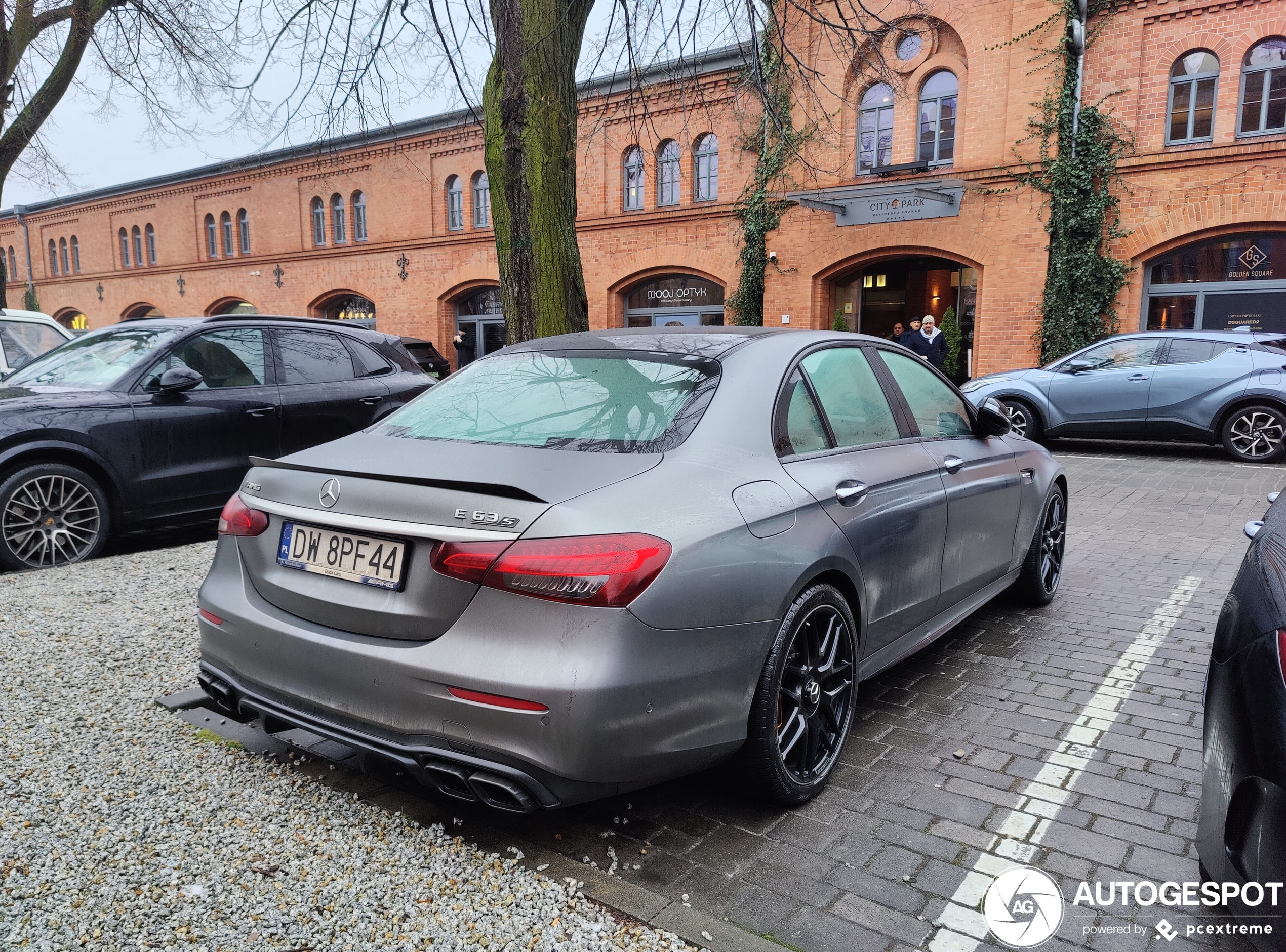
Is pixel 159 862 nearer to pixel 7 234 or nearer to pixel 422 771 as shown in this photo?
pixel 422 771

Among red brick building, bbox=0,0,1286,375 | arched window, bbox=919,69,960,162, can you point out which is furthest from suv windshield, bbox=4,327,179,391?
arched window, bbox=919,69,960,162

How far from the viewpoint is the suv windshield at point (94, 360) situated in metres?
6.59

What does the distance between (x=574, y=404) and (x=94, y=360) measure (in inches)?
215

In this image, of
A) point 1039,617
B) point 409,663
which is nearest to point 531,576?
point 409,663

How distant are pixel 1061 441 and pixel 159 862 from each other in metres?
14.1

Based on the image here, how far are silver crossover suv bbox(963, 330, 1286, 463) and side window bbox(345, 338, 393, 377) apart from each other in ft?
26.5

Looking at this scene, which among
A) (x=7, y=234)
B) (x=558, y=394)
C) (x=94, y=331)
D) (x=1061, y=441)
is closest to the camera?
(x=558, y=394)

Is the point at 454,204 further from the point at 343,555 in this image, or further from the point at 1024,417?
the point at 343,555

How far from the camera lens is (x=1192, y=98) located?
15875 mm

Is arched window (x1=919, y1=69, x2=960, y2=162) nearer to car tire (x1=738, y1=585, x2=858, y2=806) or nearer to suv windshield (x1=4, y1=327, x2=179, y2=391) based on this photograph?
suv windshield (x1=4, y1=327, x2=179, y2=391)

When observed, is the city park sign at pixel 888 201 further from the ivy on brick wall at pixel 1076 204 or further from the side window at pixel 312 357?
the side window at pixel 312 357

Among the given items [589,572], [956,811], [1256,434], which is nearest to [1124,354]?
[1256,434]

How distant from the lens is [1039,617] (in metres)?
5.08

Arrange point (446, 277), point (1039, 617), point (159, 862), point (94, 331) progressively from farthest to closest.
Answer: point (446, 277) < point (94, 331) < point (1039, 617) < point (159, 862)
